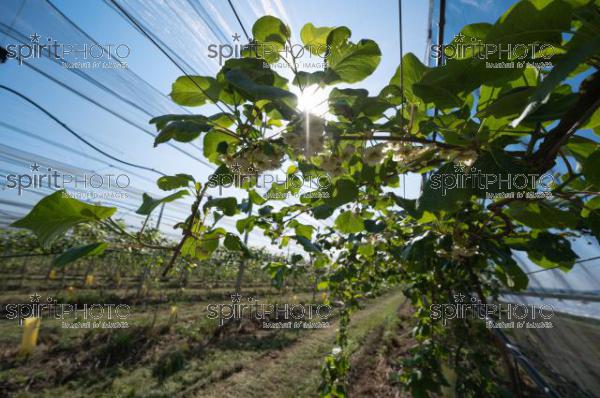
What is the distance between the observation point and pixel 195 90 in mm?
669

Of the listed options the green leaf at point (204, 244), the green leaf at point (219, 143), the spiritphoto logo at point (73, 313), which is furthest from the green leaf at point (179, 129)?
the spiritphoto logo at point (73, 313)

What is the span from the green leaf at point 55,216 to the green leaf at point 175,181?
162 mm

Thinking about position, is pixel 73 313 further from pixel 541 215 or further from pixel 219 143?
pixel 541 215

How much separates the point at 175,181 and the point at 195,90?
0.26 m

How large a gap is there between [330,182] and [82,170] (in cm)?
1292

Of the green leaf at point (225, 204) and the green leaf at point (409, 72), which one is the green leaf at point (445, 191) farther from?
the green leaf at point (225, 204)

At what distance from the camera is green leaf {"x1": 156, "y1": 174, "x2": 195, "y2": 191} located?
74 cm

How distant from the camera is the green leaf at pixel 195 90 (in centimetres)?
62

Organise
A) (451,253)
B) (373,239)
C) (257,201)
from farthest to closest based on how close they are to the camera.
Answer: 1. (373,239)
2. (451,253)
3. (257,201)

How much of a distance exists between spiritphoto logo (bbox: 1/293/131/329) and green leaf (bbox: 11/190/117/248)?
751cm

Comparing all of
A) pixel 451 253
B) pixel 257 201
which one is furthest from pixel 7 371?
pixel 451 253

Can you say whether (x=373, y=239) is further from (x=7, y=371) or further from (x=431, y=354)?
(x=7, y=371)

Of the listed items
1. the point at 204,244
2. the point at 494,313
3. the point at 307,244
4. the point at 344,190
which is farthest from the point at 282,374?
the point at 344,190

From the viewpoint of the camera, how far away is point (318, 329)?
27.1 ft
